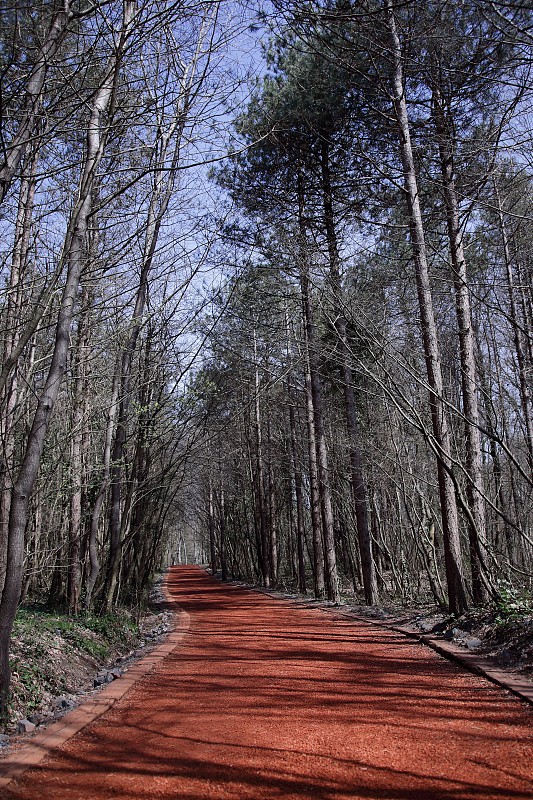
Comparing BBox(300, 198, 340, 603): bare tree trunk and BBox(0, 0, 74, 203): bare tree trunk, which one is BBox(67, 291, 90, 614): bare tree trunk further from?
BBox(300, 198, 340, 603): bare tree trunk

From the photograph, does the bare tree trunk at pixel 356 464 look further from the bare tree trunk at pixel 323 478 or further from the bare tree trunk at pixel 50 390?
the bare tree trunk at pixel 50 390

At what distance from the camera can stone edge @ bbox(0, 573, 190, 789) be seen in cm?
325

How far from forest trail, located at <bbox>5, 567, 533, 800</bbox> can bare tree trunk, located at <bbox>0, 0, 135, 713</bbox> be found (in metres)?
0.97

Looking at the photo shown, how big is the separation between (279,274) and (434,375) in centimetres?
662

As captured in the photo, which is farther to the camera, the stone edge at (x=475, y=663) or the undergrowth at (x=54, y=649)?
the undergrowth at (x=54, y=649)

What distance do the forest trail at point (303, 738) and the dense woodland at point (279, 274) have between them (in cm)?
131

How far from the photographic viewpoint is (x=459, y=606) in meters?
8.02

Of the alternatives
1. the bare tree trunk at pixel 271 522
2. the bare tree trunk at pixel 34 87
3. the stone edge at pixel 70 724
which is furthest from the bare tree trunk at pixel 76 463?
the bare tree trunk at pixel 271 522

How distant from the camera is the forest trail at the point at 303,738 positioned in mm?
2729

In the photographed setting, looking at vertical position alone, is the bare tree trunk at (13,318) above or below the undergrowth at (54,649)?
above

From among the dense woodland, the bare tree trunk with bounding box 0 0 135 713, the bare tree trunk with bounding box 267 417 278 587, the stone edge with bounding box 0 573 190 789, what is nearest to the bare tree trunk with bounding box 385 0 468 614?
the dense woodland

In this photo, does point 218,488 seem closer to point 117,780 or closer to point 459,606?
point 459,606

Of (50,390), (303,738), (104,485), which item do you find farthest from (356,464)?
(303,738)

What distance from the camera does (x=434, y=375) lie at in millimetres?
8625
